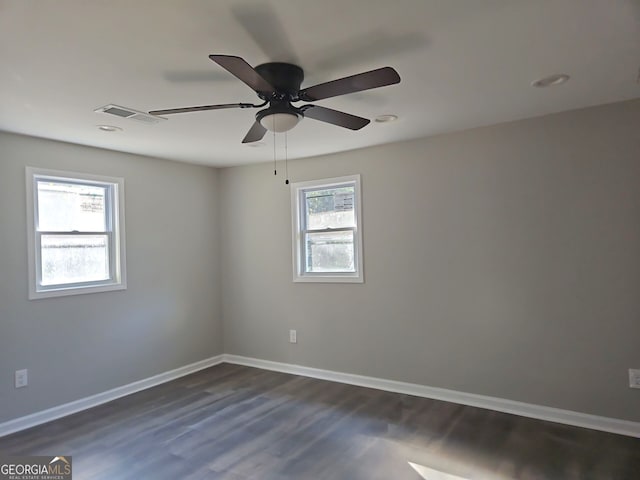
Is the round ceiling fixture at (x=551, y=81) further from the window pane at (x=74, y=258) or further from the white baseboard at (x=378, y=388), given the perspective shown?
the window pane at (x=74, y=258)

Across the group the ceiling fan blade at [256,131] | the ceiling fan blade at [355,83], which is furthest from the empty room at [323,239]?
the ceiling fan blade at [256,131]

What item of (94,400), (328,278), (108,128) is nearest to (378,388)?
(328,278)

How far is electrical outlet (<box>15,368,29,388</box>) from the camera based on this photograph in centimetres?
328

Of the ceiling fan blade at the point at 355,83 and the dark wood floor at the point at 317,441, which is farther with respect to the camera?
the dark wood floor at the point at 317,441

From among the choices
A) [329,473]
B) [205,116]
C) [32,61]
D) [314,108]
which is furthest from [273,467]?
[32,61]

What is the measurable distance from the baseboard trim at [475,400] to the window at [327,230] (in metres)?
1.03

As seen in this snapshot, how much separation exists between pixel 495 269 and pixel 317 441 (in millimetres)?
2019

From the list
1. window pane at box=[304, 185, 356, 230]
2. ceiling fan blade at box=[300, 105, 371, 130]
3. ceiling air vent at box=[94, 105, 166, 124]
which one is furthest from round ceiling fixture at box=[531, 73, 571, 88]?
ceiling air vent at box=[94, 105, 166, 124]

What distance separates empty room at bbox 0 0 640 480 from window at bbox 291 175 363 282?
0.02m

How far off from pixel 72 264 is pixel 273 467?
261cm

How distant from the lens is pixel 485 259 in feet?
11.5

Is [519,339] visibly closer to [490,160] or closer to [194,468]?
[490,160]

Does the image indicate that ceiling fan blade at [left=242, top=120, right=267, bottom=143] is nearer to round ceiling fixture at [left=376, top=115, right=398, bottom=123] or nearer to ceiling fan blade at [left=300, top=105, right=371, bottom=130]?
ceiling fan blade at [left=300, top=105, right=371, bottom=130]

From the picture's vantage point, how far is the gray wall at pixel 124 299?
329cm
